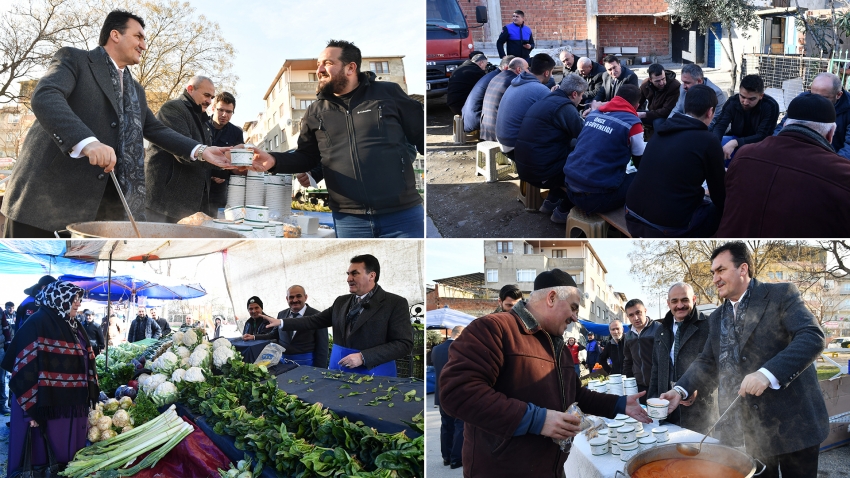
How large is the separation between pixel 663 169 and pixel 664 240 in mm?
571

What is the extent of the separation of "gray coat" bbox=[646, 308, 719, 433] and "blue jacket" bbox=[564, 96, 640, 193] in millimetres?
1410

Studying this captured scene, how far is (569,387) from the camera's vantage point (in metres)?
2.60

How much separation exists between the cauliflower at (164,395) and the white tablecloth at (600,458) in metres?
1.97

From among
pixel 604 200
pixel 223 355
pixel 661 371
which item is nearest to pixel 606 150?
pixel 604 200

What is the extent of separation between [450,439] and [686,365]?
1.37 metres

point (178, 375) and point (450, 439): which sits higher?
point (178, 375)

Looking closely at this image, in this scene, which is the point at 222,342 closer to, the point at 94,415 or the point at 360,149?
the point at 94,415

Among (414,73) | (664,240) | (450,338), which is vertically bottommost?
(450,338)

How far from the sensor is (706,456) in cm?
251

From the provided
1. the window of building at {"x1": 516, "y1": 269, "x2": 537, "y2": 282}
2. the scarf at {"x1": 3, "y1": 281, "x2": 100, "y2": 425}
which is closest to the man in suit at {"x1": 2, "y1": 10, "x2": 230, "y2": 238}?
the scarf at {"x1": 3, "y1": 281, "x2": 100, "y2": 425}

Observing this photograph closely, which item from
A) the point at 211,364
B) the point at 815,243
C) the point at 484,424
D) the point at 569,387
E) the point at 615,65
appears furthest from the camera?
the point at 615,65

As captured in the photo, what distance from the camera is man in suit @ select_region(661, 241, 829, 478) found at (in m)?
2.56

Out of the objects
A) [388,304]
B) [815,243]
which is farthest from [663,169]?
[388,304]

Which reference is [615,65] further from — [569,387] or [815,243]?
[569,387]
